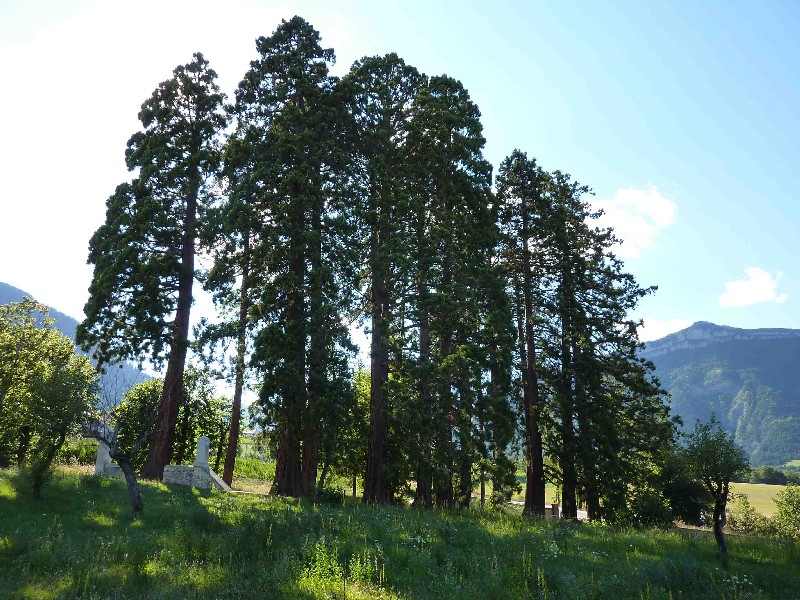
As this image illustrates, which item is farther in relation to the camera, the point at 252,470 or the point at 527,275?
the point at 252,470

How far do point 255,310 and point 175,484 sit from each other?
7.67 metres

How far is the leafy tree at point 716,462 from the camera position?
581 inches

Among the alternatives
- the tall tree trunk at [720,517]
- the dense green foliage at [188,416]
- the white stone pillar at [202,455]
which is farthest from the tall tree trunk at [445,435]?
the dense green foliage at [188,416]

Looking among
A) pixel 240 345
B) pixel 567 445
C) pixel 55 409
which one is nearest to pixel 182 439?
pixel 240 345

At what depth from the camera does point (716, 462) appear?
49.1 ft

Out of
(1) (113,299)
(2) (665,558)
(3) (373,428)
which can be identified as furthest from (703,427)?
(1) (113,299)

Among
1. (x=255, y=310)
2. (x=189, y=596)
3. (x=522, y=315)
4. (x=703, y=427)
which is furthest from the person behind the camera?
(x=522, y=315)

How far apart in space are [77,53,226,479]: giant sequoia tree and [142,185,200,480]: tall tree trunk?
0.14 ft

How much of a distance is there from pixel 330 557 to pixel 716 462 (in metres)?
11.8

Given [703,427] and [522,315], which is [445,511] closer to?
[703,427]

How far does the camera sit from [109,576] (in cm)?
893

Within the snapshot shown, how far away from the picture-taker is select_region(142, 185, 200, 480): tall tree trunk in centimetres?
2142

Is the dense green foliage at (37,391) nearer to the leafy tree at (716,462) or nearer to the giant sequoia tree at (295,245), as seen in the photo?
the giant sequoia tree at (295,245)

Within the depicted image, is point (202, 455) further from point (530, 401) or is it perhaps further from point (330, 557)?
point (530, 401)
